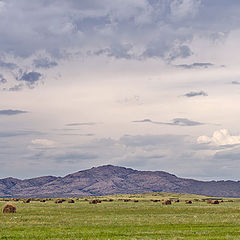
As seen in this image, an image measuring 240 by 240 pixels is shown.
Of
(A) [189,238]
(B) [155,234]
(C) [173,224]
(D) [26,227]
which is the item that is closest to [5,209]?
(D) [26,227]

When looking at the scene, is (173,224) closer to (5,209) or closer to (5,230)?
(5,230)

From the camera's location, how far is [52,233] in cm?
3656

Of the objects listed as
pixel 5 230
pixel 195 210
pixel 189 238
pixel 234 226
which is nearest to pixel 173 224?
pixel 234 226

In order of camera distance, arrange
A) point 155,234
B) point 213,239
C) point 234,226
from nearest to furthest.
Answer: point 213,239 → point 155,234 → point 234,226

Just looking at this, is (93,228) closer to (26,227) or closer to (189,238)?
(26,227)

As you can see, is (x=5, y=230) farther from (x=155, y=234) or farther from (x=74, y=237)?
(x=155, y=234)

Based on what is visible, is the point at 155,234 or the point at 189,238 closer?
the point at 189,238

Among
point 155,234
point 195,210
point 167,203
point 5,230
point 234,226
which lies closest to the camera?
point 155,234

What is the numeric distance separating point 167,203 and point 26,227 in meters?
50.3

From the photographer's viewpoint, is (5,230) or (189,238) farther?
(5,230)

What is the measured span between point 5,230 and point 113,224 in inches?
387

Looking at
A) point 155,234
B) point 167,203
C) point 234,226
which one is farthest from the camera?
point 167,203

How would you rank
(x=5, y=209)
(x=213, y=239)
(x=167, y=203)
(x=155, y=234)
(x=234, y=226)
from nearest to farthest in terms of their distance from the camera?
(x=213, y=239) → (x=155, y=234) → (x=234, y=226) → (x=5, y=209) → (x=167, y=203)

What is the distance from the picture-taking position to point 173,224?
144 feet
